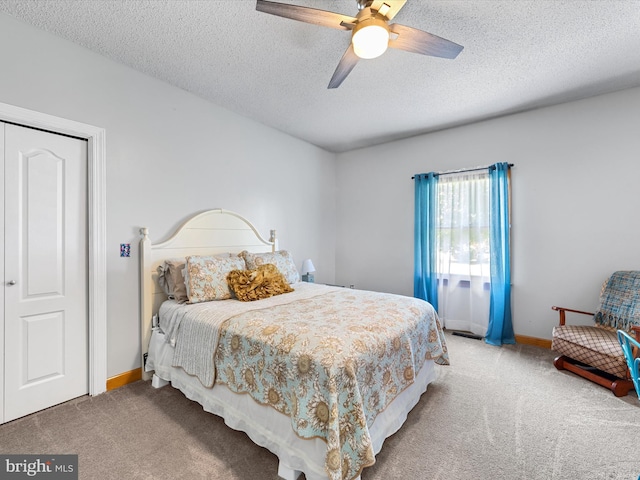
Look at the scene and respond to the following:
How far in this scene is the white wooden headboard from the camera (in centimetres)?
259

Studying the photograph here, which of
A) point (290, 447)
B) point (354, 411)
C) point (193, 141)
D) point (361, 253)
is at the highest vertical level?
point (193, 141)

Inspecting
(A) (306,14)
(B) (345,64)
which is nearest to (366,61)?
(B) (345,64)

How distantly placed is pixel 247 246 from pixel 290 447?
2360mm

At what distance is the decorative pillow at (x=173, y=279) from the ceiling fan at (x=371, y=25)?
2.07 m

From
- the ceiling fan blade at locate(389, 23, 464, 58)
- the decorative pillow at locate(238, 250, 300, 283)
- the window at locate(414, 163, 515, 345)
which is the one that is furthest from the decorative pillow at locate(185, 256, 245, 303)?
the window at locate(414, 163, 515, 345)

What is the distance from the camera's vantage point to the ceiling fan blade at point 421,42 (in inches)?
65.4

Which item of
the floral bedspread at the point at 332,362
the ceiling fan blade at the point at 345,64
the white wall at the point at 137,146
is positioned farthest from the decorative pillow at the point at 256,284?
the ceiling fan blade at the point at 345,64

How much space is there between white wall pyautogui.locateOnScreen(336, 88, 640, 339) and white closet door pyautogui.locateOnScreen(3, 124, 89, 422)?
3.82 m

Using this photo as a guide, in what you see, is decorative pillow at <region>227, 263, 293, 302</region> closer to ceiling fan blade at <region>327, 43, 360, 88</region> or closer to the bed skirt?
the bed skirt

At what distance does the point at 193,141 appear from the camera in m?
3.03

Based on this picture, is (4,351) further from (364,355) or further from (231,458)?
(364,355)

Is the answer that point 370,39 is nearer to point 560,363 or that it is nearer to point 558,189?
point 558,189

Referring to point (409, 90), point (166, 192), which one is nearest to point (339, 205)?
point (409, 90)

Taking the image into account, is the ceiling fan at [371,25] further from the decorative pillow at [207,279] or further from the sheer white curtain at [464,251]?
the sheer white curtain at [464,251]
